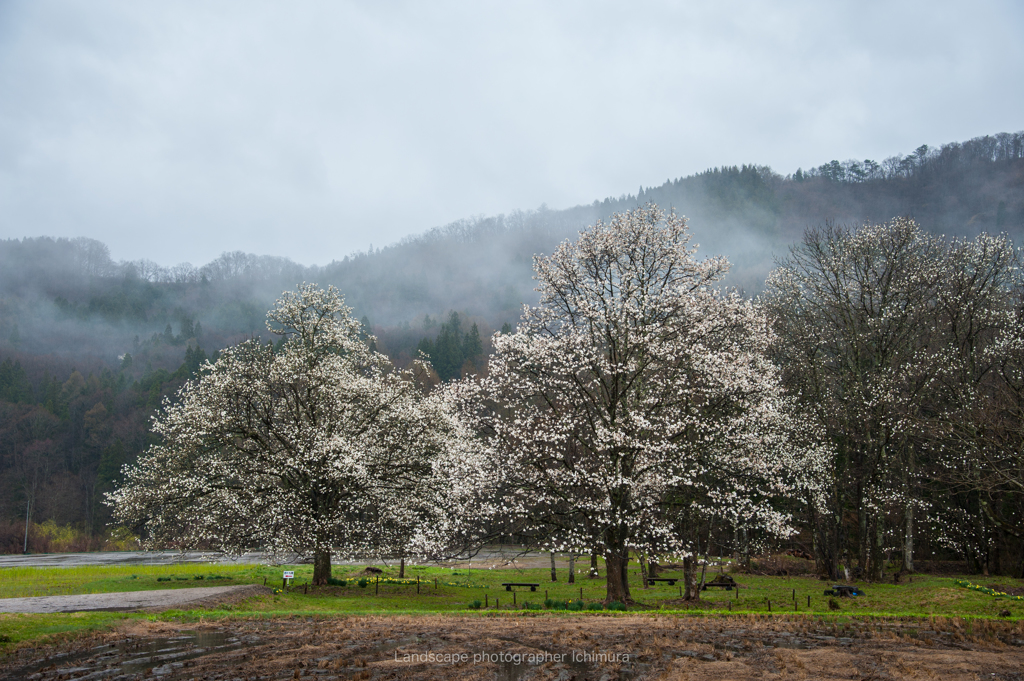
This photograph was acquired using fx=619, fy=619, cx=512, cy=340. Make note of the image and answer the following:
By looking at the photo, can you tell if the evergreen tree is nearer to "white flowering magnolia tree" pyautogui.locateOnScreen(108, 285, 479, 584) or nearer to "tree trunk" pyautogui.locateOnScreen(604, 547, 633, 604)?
"white flowering magnolia tree" pyautogui.locateOnScreen(108, 285, 479, 584)

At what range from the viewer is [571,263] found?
2150 centimetres

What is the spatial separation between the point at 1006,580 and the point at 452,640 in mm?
27170

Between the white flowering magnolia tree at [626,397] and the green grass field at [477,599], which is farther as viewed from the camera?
the white flowering magnolia tree at [626,397]

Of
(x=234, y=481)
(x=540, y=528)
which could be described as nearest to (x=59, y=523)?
(x=234, y=481)

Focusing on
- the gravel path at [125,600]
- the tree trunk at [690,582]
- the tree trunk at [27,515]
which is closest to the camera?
the gravel path at [125,600]

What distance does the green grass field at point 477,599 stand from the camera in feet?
55.8

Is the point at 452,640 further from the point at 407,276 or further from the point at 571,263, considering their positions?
the point at 407,276

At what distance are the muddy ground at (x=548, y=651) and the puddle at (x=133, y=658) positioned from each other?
0.02 meters

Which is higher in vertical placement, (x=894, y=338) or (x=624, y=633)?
(x=894, y=338)

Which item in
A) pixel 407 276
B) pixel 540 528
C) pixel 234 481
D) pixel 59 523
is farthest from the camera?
pixel 407 276

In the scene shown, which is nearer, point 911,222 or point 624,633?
point 624,633

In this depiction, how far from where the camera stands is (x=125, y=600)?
21953mm

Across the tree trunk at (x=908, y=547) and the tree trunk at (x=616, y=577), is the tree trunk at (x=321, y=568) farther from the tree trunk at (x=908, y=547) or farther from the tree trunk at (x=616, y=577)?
the tree trunk at (x=908, y=547)

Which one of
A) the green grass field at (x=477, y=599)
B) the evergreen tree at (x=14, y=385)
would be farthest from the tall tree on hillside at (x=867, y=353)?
the evergreen tree at (x=14, y=385)
